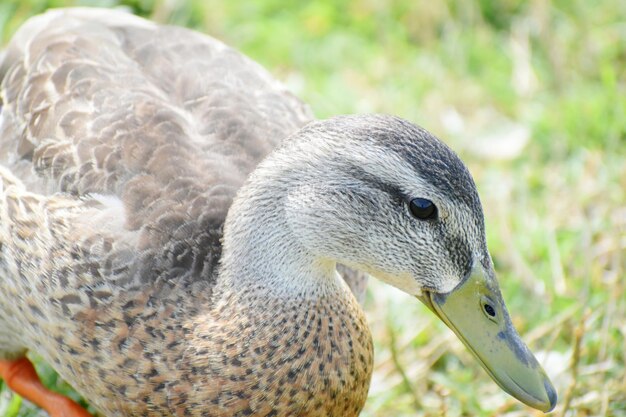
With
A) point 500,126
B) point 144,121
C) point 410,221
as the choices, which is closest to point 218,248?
point 144,121

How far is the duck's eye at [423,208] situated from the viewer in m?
2.86

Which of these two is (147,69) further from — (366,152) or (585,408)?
(585,408)

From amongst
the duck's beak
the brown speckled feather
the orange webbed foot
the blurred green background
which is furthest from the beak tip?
the orange webbed foot

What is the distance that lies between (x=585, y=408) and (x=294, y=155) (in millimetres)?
1567

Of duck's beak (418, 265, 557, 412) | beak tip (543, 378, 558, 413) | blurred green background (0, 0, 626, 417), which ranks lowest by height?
blurred green background (0, 0, 626, 417)

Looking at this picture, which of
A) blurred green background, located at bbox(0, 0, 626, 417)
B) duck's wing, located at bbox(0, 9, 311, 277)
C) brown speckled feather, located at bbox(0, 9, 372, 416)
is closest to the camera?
brown speckled feather, located at bbox(0, 9, 372, 416)

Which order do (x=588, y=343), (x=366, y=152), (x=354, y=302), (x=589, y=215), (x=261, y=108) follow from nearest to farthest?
(x=366, y=152) < (x=354, y=302) < (x=261, y=108) < (x=588, y=343) < (x=589, y=215)

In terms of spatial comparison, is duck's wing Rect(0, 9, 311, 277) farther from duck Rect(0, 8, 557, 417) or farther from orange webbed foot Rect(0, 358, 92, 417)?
orange webbed foot Rect(0, 358, 92, 417)

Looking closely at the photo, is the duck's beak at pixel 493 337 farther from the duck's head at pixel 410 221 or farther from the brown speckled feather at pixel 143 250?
the brown speckled feather at pixel 143 250

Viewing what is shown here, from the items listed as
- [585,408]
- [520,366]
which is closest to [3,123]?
[520,366]

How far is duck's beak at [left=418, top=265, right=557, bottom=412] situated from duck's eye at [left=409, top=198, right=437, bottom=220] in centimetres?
21

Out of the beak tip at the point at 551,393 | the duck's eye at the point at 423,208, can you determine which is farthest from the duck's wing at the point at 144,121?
the beak tip at the point at 551,393

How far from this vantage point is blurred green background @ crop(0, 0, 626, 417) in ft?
12.9

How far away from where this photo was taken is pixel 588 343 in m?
4.02
